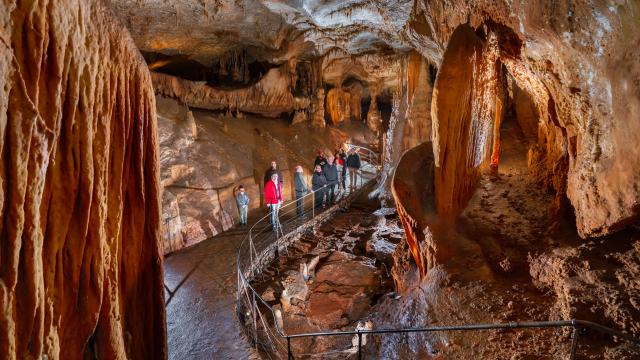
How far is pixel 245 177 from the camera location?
38.7ft

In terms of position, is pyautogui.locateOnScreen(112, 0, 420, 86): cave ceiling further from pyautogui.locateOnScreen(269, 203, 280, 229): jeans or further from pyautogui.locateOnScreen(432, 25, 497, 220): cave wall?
pyautogui.locateOnScreen(269, 203, 280, 229): jeans

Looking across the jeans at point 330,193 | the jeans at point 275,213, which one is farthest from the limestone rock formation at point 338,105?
the jeans at point 275,213

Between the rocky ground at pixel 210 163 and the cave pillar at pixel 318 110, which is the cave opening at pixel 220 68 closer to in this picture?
the rocky ground at pixel 210 163

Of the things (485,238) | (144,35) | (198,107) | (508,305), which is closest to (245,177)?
(198,107)

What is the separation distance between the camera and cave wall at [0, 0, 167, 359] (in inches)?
73.5

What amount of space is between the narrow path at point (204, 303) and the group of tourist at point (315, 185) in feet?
4.09

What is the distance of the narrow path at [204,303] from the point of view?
4.89 meters

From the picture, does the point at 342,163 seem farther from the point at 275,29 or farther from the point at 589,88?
the point at 589,88

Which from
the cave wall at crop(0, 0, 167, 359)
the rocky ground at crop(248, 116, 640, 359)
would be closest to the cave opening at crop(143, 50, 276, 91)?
the rocky ground at crop(248, 116, 640, 359)

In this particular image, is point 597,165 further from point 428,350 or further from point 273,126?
point 273,126

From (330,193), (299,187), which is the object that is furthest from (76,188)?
(330,193)

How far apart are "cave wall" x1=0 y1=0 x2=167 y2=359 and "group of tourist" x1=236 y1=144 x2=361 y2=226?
18.5 ft

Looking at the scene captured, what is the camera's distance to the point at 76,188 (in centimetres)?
240

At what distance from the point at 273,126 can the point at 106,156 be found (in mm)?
13489
